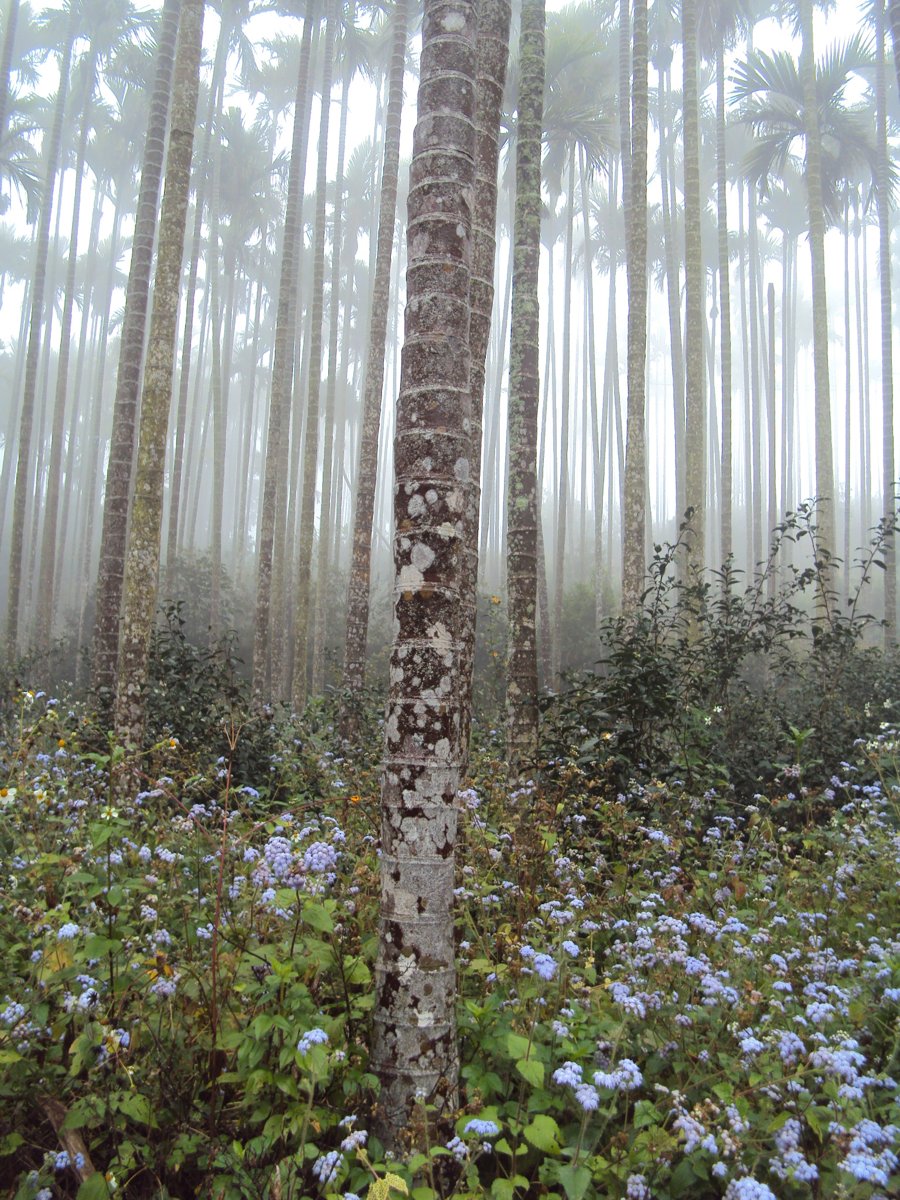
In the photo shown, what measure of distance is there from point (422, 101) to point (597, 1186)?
160 inches

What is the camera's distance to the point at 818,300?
14.2 m

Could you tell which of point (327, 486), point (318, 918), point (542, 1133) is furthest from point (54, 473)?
point (542, 1133)

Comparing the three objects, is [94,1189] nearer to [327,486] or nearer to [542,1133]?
[542,1133]

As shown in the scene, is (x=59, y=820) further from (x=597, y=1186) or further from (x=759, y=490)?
(x=759, y=490)

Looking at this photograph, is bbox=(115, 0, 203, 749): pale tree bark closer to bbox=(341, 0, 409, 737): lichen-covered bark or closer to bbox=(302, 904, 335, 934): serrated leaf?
bbox=(341, 0, 409, 737): lichen-covered bark

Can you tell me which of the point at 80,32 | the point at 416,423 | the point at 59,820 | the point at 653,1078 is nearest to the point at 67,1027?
the point at 59,820

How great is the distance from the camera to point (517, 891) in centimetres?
373

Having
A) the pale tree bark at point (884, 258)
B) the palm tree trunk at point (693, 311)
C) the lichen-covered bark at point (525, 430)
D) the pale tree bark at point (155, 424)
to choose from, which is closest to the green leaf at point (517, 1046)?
the lichen-covered bark at point (525, 430)

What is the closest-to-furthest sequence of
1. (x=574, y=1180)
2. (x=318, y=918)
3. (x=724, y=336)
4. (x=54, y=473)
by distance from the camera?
1. (x=574, y=1180)
2. (x=318, y=918)
3. (x=724, y=336)
4. (x=54, y=473)

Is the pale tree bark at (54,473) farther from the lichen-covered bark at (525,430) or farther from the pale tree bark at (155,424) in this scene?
the lichen-covered bark at (525,430)

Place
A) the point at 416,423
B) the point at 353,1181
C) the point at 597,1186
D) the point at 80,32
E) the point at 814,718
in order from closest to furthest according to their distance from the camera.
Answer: the point at 353,1181, the point at 597,1186, the point at 416,423, the point at 814,718, the point at 80,32

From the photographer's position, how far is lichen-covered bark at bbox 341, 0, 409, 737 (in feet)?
34.1

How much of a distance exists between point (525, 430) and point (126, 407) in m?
5.18

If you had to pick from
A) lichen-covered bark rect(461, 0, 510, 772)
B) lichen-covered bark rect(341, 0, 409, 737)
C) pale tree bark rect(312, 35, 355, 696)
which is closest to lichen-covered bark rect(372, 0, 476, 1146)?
lichen-covered bark rect(461, 0, 510, 772)
